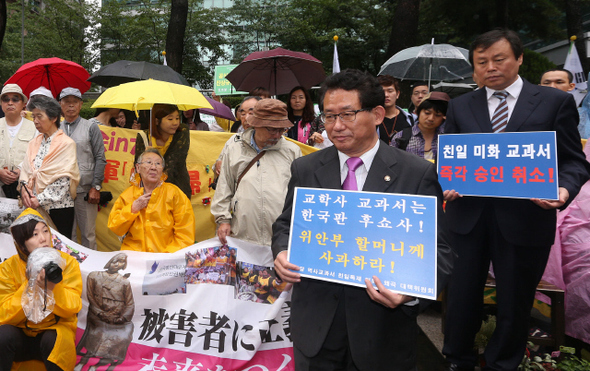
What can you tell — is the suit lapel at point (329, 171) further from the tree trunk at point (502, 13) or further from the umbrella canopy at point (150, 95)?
the tree trunk at point (502, 13)

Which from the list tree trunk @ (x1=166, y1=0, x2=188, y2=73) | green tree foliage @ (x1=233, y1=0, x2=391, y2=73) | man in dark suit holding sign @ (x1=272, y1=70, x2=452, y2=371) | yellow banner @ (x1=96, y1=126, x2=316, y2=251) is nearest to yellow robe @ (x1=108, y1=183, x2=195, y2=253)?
yellow banner @ (x1=96, y1=126, x2=316, y2=251)

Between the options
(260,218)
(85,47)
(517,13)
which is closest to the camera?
(260,218)

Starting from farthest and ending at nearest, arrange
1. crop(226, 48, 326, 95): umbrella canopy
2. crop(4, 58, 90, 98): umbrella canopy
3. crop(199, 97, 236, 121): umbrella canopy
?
1. crop(199, 97, 236, 121): umbrella canopy
2. crop(226, 48, 326, 95): umbrella canopy
3. crop(4, 58, 90, 98): umbrella canopy

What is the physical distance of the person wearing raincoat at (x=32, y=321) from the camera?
131 inches

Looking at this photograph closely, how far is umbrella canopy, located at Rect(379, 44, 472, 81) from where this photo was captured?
7664 millimetres

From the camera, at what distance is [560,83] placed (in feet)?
15.8

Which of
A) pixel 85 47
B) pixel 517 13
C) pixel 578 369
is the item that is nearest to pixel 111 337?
pixel 578 369

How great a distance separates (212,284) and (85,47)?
22926mm

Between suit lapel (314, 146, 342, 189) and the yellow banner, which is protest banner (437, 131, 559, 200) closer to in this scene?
suit lapel (314, 146, 342, 189)

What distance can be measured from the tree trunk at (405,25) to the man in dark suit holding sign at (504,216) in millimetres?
8737

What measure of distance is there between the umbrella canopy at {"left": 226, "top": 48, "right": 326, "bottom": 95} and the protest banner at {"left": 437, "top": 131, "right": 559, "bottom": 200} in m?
3.68

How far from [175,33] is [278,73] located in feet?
22.3

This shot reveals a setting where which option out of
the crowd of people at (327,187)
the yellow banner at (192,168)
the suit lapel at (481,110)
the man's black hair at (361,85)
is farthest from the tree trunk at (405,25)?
the man's black hair at (361,85)

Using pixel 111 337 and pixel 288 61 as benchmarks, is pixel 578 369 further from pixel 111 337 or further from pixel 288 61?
pixel 288 61
